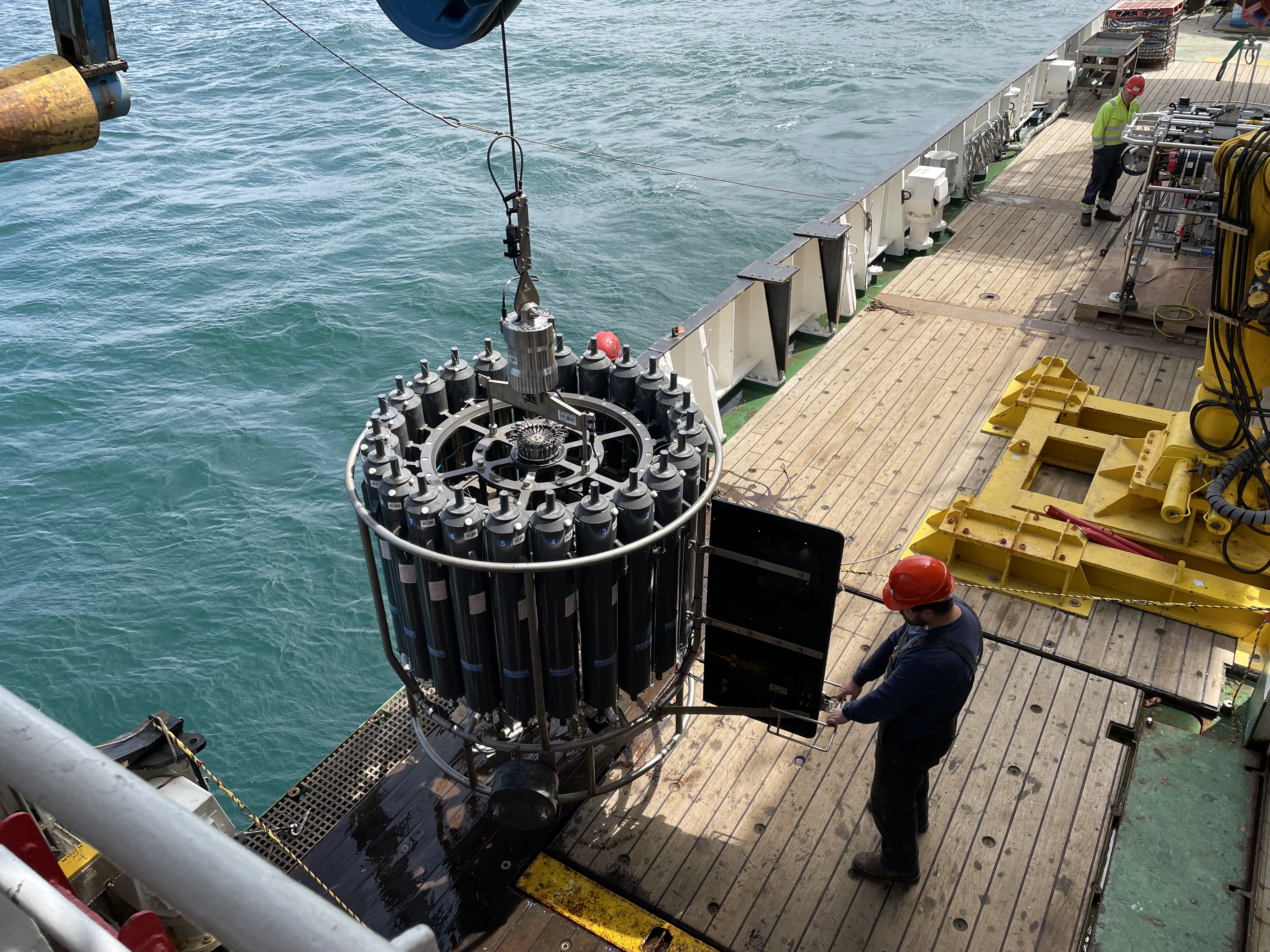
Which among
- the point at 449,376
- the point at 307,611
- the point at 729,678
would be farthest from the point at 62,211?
the point at 729,678

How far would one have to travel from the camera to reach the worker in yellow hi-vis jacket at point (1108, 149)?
11.0 meters

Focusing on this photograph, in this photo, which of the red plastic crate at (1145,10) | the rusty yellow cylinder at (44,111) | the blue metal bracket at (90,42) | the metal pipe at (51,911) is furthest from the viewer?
the red plastic crate at (1145,10)

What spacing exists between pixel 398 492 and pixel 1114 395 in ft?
22.6

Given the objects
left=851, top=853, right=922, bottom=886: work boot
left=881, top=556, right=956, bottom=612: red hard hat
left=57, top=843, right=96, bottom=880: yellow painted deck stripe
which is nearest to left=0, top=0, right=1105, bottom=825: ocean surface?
left=57, top=843, right=96, bottom=880: yellow painted deck stripe

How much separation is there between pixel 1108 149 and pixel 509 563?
34.4 ft

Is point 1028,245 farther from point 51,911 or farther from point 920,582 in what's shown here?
point 51,911

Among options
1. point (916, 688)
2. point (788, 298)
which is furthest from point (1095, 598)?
point (788, 298)

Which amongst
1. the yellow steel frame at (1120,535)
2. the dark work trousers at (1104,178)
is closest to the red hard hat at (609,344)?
the yellow steel frame at (1120,535)

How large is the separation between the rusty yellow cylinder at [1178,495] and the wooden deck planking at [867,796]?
77 centimetres

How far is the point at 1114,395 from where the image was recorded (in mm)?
8398

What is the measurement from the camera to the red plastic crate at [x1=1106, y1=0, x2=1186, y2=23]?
58.4 feet

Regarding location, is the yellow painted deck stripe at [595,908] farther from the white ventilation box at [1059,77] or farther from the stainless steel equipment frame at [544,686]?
the white ventilation box at [1059,77]

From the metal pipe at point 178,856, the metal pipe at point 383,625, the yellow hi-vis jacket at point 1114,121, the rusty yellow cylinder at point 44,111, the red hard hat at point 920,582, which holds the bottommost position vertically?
the metal pipe at point 383,625

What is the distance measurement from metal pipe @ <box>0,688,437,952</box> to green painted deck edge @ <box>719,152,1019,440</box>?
7.35 m
